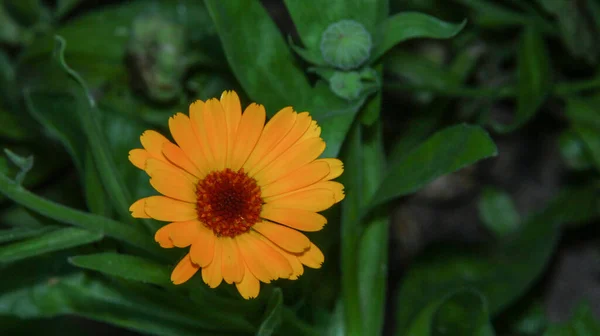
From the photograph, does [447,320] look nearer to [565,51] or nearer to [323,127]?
[323,127]

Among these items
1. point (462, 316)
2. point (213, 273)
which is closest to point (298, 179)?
point (213, 273)

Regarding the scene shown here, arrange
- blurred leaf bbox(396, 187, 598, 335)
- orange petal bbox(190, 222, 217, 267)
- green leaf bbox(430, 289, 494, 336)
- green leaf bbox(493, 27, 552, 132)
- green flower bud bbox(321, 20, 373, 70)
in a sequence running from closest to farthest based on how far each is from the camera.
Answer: orange petal bbox(190, 222, 217, 267), green flower bud bbox(321, 20, 373, 70), green leaf bbox(430, 289, 494, 336), green leaf bbox(493, 27, 552, 132), blurred leaf bbox(396, 187, 598, 335)

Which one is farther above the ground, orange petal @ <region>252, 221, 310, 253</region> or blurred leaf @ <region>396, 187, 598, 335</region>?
orange petal @ <region>252, 221, 310, 253</region>

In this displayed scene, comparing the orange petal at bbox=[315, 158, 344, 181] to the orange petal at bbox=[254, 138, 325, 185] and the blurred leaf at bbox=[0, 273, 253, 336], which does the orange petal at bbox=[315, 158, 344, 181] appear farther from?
the blurred leaf at bbox=[0, 273, 253, 336]

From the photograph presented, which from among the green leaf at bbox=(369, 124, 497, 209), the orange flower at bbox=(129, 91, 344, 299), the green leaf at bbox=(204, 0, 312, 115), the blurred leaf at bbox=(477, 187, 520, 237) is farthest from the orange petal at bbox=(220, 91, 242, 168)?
the blurred leaf at bbox=(477, 187, 520, 237)

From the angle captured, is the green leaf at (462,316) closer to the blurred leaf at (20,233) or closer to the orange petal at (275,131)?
the orange petal at (275,131)

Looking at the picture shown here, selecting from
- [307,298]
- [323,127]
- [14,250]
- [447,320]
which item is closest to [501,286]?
[447,320]
